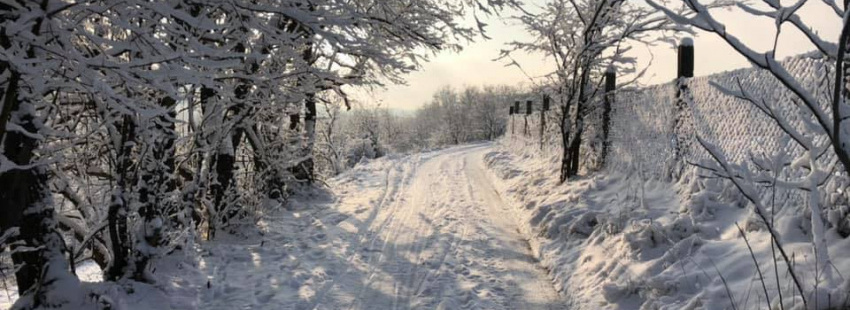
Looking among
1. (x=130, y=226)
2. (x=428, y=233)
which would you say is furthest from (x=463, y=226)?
(x=130, y=226)

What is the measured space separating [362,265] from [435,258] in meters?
0.91

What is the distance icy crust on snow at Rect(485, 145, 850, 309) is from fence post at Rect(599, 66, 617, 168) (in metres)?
1.60

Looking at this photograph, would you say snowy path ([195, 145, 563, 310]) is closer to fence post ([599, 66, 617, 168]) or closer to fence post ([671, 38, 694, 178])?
fence post ([599, 66, 617, 168])

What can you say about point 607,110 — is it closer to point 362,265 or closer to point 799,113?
point 362,265

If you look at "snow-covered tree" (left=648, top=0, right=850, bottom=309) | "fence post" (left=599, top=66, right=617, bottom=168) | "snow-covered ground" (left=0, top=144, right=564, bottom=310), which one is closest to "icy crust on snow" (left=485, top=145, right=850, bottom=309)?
"snow-covered ground" (left=0, top=144, right=564, bottom=310)

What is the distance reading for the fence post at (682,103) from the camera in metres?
7.22

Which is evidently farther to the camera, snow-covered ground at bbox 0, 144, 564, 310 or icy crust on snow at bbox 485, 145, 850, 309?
snow-covered ground at bbox 0, 144, 564, 310

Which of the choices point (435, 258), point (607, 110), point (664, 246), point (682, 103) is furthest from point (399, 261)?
point (607, 110)

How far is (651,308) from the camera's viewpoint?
4293 mm

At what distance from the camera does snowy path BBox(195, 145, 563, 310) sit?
16.5 ft

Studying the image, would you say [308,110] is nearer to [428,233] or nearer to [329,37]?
[428,233]

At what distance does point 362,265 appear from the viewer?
20.3ft

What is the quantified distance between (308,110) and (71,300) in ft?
27.7

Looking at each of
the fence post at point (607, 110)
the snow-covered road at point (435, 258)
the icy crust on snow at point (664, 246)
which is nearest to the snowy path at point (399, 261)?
the snow-covered road at point (435, 258)
